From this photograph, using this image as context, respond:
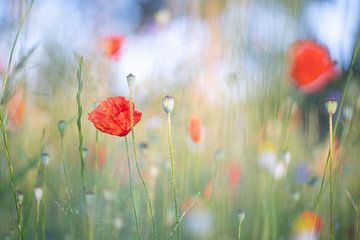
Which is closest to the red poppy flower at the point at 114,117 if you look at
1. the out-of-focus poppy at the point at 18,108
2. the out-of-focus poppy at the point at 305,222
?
the out-of-focus poppy at the point at 18,108

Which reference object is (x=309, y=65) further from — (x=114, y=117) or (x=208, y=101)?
(x=114, y=117)

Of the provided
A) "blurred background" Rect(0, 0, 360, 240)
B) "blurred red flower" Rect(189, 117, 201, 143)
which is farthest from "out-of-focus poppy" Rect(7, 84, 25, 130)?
"blurred red flower" Rect(189, 117, 201, 143)

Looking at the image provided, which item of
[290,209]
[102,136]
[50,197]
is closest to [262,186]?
[290,209]

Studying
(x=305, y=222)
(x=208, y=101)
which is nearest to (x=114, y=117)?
(x=305, y=222)

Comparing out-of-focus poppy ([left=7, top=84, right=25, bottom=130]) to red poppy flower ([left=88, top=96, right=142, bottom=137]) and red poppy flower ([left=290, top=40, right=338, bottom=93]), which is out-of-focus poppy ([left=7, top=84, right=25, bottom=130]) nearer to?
red poppy flower ([left=88, top=96, right=142, bottom=137])

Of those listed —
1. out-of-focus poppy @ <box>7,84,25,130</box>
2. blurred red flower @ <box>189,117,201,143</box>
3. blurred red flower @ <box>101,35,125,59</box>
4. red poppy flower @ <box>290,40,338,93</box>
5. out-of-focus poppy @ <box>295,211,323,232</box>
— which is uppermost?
blurred red flower @ <box>101,35,125,59</box>

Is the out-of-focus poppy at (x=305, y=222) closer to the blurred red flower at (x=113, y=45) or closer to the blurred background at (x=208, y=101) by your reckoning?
the blurred background at (x=208, y=101)

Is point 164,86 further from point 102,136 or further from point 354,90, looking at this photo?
point 354,90

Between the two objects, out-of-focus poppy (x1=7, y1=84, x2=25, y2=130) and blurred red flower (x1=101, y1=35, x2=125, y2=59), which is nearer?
out-of-focus poppy (x1=7, y1=84, x2=25, y2=130)
